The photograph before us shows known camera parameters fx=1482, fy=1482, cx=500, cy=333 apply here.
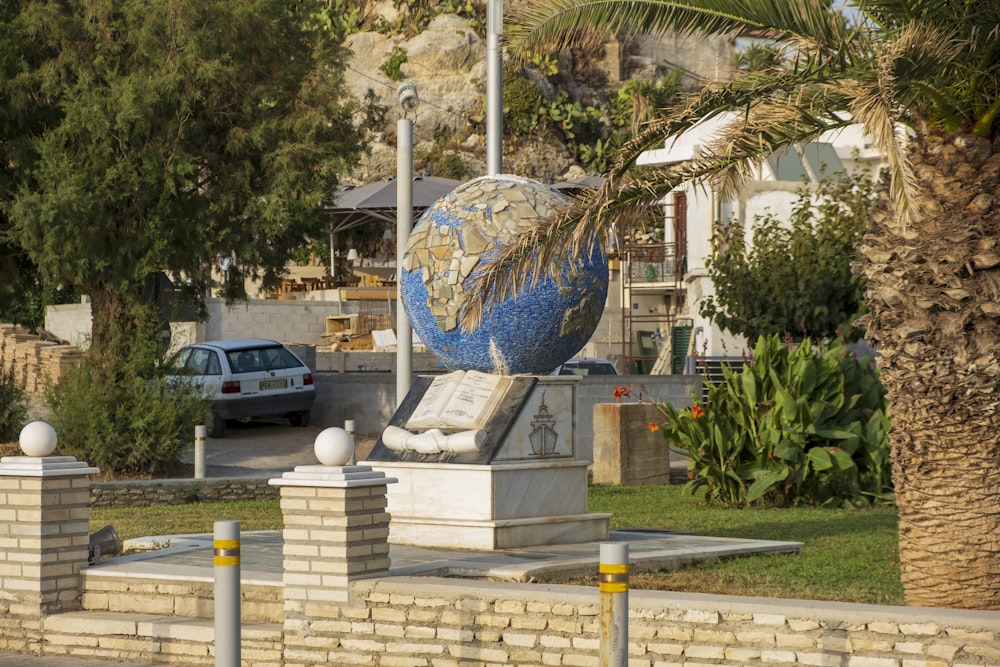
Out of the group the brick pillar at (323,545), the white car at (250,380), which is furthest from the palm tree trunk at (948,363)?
the white car at (250,380)

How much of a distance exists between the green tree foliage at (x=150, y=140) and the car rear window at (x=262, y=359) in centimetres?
277

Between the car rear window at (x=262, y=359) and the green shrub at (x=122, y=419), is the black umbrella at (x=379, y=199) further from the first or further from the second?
the green shrub at (x=122, y=419)

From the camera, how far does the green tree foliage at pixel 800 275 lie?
27.2 meters

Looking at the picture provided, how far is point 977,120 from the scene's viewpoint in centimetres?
848

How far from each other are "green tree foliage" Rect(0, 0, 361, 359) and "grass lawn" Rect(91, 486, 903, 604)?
5.13m

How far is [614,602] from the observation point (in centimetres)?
659

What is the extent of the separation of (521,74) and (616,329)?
31.4 meters

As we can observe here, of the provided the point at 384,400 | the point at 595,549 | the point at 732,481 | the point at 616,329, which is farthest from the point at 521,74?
the point at 595,549

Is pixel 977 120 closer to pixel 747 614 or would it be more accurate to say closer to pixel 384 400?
pixel 747 614

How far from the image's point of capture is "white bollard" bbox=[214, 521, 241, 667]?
24.1 feet

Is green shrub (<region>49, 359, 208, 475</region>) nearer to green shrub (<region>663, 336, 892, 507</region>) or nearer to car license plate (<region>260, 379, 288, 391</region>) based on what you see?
car license plate (<region>260, 379, 288, 391</region>)

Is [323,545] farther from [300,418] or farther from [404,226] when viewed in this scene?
[300,418]

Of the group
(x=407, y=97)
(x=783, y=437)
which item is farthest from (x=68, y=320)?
(x=783, y=437)

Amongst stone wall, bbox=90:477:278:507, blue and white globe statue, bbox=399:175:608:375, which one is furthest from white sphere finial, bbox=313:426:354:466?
stone wall, bbox=90:477:278:507
